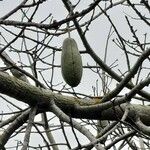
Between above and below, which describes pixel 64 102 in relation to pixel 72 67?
below

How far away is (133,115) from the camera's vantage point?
312 centimetres

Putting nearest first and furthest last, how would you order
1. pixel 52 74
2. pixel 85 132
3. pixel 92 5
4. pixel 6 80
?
1. pixel 92 5
2. pixel 85 132
3. pixel 6 80
4. pixel 52 74

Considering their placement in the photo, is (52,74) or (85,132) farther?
(52,74)

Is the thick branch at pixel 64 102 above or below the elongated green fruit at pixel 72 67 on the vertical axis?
below

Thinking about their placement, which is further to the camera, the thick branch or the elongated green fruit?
the elongated green fruit

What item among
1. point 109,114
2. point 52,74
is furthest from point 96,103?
point 52,74

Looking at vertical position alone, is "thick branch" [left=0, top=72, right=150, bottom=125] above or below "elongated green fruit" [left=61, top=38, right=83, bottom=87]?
below

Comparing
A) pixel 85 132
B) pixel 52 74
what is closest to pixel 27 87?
pixel 85 132

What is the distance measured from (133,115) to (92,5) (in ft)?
4.22

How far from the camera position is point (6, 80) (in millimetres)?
2789

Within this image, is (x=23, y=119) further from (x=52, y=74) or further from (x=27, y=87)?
(x=52, y=74)

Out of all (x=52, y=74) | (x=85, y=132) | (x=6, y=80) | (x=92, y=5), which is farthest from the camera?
(x=52, y=74)

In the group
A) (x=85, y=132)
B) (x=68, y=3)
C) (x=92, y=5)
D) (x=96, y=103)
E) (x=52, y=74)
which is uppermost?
(x=52, y=74)

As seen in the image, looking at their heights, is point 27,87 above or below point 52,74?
below
